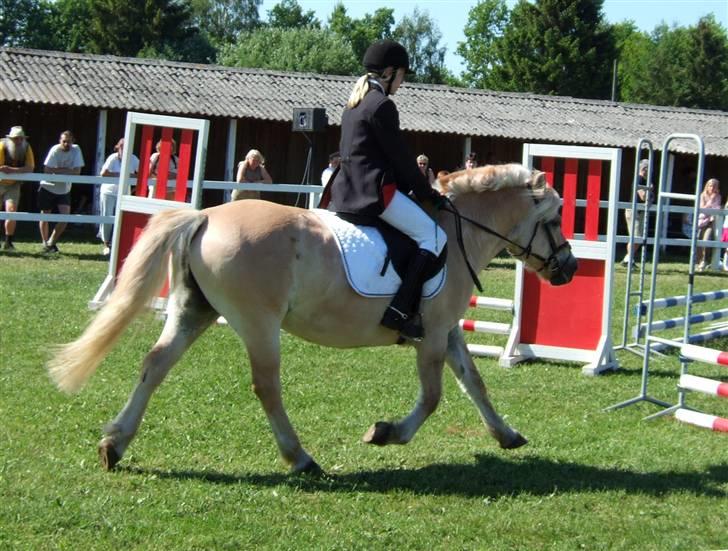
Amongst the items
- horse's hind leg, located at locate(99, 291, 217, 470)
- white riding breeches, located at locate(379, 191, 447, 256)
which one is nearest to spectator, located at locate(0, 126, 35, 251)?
horse's hind leg, located at locate(99, 291, 217, 470)

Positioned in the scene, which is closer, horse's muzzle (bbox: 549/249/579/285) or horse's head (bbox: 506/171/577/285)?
horse's head (bbox: 506/171/577/285)

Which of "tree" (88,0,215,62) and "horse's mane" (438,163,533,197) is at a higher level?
"tree" (88,0,215,62)

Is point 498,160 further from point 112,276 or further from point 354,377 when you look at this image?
point 354,377

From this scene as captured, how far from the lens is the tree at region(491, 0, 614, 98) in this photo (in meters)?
63.3

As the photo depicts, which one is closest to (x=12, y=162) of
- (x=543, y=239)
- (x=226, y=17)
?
(x=543, y=239)

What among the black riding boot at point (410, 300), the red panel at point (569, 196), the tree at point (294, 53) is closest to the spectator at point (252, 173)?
the red panel at point (569, 196)

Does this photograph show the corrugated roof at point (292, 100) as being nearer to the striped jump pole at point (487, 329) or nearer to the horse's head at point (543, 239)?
the striped jump pole at point (487, 329)

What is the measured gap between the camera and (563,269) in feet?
25.8

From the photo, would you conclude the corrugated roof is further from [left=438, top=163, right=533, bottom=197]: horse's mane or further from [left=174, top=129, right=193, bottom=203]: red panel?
[left=438, top=163, right=533, bottom=197]: horse's mane

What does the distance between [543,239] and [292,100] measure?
20.9 metres

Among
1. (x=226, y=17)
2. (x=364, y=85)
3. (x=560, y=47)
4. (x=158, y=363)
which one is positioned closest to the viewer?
(x=158, y=363)

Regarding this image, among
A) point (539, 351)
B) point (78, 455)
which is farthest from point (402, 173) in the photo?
point (539, 351)

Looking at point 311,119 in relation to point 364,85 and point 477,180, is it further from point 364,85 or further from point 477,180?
point 364,85

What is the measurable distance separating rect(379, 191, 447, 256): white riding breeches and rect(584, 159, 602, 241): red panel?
4079mm
